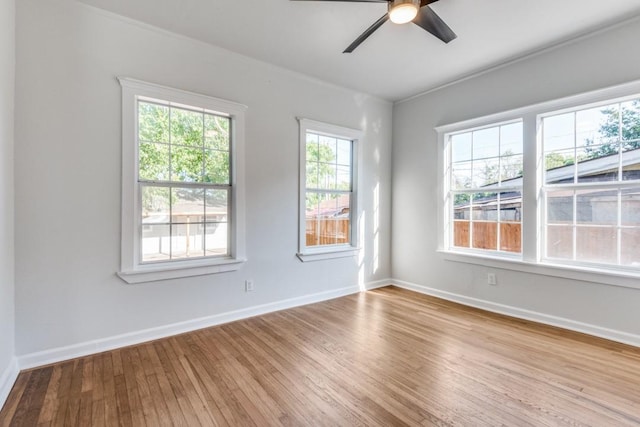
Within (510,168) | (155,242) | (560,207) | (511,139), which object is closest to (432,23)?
(511,139)

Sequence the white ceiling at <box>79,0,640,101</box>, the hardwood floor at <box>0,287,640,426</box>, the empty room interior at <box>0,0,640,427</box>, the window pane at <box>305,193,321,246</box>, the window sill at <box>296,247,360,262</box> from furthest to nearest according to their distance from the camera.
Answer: the window pane at <box>305,193,321,246</box> < the window sill at <box>296,247,360,262</box> < the white ceiling at <box>79,0,640,101</box> < the empty room interior at <box>0,0,640,427</box> < the hardwood floor at <box>0,287,640,426</box>

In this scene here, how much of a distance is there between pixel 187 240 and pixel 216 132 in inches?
46.8

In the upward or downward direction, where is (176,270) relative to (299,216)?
downward

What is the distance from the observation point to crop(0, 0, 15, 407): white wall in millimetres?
1998

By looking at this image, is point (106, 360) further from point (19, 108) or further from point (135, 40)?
point (135, 40)

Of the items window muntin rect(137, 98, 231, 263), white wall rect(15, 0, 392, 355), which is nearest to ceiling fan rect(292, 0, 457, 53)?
white wall rect(15, 0, 392, 355)

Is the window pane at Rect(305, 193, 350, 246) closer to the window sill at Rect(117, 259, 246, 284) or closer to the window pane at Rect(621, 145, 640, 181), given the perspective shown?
the window sill at Rect(117, 259, 246, 284)

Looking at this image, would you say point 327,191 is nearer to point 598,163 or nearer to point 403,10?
point 403,10

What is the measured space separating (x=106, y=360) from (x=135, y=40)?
275 cm

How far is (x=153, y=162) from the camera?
9.53ft

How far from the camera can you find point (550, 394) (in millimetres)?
2014

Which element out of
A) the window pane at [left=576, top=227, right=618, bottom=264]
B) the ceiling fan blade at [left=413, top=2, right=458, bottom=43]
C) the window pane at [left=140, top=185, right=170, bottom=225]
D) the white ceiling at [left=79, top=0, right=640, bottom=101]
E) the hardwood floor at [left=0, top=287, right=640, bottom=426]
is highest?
the white ceiling at [left=79, top=0, right=640, bottom=101]

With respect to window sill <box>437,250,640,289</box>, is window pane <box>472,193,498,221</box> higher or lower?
higher

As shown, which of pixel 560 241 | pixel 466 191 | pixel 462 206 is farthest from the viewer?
pixel 462 206
